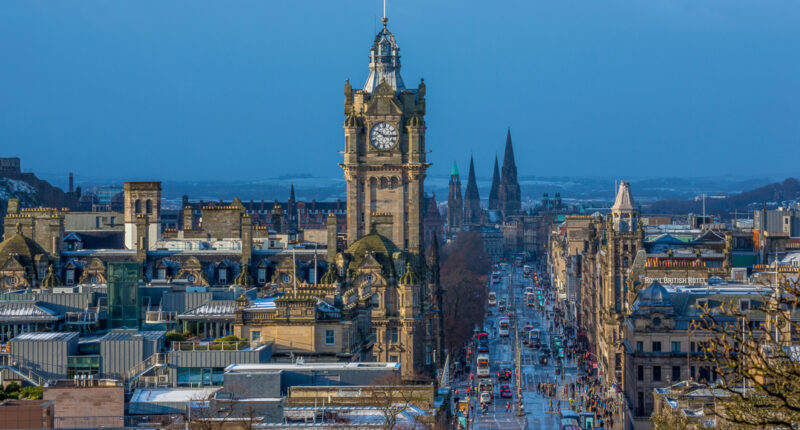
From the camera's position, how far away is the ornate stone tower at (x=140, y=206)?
147m

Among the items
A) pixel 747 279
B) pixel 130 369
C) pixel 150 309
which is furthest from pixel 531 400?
pixel 130 369

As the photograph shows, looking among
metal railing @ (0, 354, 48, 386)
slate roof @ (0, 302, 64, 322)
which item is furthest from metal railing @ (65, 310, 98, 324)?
metal railing @ (0, 354, 48, 386)

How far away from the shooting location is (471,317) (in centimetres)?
19675

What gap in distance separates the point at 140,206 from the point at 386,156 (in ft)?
69.0

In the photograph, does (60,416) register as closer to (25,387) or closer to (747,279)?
(25,387)

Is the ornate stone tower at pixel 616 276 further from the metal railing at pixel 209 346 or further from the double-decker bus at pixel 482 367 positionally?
the metal railing at pixel 209 346

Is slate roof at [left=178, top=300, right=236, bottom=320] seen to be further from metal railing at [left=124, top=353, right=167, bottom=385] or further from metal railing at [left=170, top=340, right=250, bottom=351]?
metal railing at [left=124, top=353, right=167, bottom=385]

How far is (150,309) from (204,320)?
5.48 metres

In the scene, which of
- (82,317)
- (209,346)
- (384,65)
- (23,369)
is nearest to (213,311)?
(82,317)

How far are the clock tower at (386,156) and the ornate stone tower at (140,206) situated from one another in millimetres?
15896

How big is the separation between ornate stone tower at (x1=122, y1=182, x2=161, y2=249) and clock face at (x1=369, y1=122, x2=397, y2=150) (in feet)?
59.8

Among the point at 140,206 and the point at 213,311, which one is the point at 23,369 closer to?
the point at 213,311

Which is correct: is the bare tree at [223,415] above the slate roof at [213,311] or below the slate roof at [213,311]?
below

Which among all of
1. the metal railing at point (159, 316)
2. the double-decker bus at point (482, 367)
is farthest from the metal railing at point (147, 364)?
the double-decker bus at point (482, 367)
